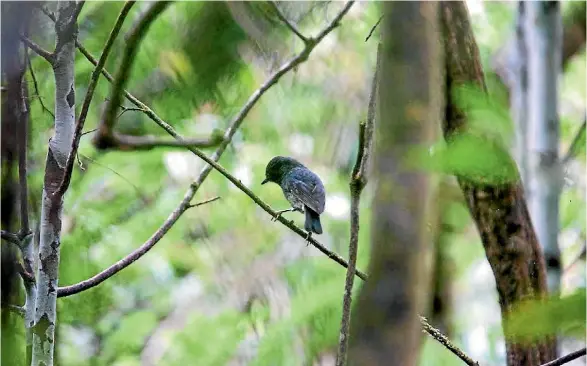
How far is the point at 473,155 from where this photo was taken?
506mm

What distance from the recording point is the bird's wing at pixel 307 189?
6.99 feet

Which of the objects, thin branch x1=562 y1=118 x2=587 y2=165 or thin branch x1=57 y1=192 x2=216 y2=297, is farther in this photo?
thin branch x1=562 y1=118 x2=587 y2=165

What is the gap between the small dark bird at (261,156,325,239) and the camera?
2.12 m

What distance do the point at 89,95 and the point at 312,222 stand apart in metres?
1.35

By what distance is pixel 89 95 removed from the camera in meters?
0.80

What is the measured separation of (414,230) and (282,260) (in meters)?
2.48

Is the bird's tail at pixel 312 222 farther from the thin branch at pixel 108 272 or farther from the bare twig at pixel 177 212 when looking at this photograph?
the thin branch at pixel 108 272

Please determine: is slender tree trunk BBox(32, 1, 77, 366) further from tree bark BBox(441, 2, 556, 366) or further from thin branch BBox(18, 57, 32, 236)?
tree bark BBox(441, 2, 556, 366)

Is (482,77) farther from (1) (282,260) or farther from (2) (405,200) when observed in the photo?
(1) (282,260)

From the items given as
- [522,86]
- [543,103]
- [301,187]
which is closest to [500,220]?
[543,103]

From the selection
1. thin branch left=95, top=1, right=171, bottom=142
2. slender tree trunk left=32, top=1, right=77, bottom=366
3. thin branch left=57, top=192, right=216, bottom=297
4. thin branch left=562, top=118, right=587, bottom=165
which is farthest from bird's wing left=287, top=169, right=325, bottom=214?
thin branch left=95, top=1, right=171, bottom=142

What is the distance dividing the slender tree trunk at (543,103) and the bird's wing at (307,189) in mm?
591

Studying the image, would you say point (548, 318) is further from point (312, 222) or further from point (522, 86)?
point (522, 86)

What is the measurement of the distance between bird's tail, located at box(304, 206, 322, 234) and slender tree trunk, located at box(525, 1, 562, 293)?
589 millimetres
